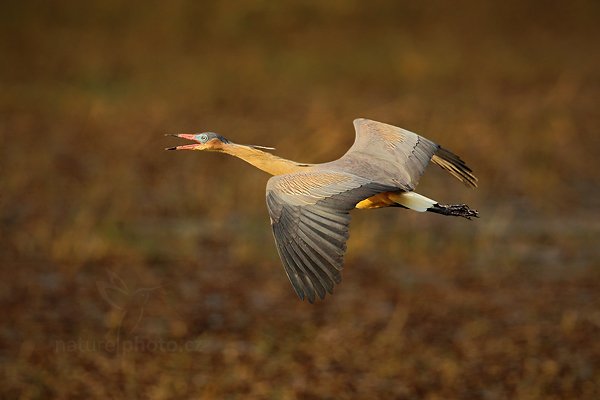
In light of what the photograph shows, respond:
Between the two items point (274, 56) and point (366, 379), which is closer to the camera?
point (366, 379)

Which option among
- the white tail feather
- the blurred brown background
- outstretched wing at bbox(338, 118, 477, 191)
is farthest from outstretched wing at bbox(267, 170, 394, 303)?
the blurred brown background

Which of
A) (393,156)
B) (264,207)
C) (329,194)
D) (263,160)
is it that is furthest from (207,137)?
(264,207)

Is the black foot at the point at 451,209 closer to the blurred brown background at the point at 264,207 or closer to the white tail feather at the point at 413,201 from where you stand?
the white tail feather at the point at 413,201

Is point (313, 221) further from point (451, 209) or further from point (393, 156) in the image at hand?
point (393, 156)

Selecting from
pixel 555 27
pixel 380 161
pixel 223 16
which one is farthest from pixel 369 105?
pixel 380 161

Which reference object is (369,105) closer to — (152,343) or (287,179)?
(152,343)

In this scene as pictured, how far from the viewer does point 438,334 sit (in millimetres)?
8805

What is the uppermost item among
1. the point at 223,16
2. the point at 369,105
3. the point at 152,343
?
the point at 223,16

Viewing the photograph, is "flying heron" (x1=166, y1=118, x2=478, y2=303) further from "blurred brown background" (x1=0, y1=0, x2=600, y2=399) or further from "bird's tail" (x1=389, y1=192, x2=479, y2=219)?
"blurred brown background" (x1=0, y1=0, x2=600, y2=399)

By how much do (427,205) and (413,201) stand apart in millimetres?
100

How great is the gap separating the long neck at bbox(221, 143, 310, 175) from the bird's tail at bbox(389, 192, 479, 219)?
42cm

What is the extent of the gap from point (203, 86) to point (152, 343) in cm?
866

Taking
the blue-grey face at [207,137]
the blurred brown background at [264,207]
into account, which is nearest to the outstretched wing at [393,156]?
the blue-grey face at [207,137]

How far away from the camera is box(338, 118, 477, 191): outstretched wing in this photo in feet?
17.8
